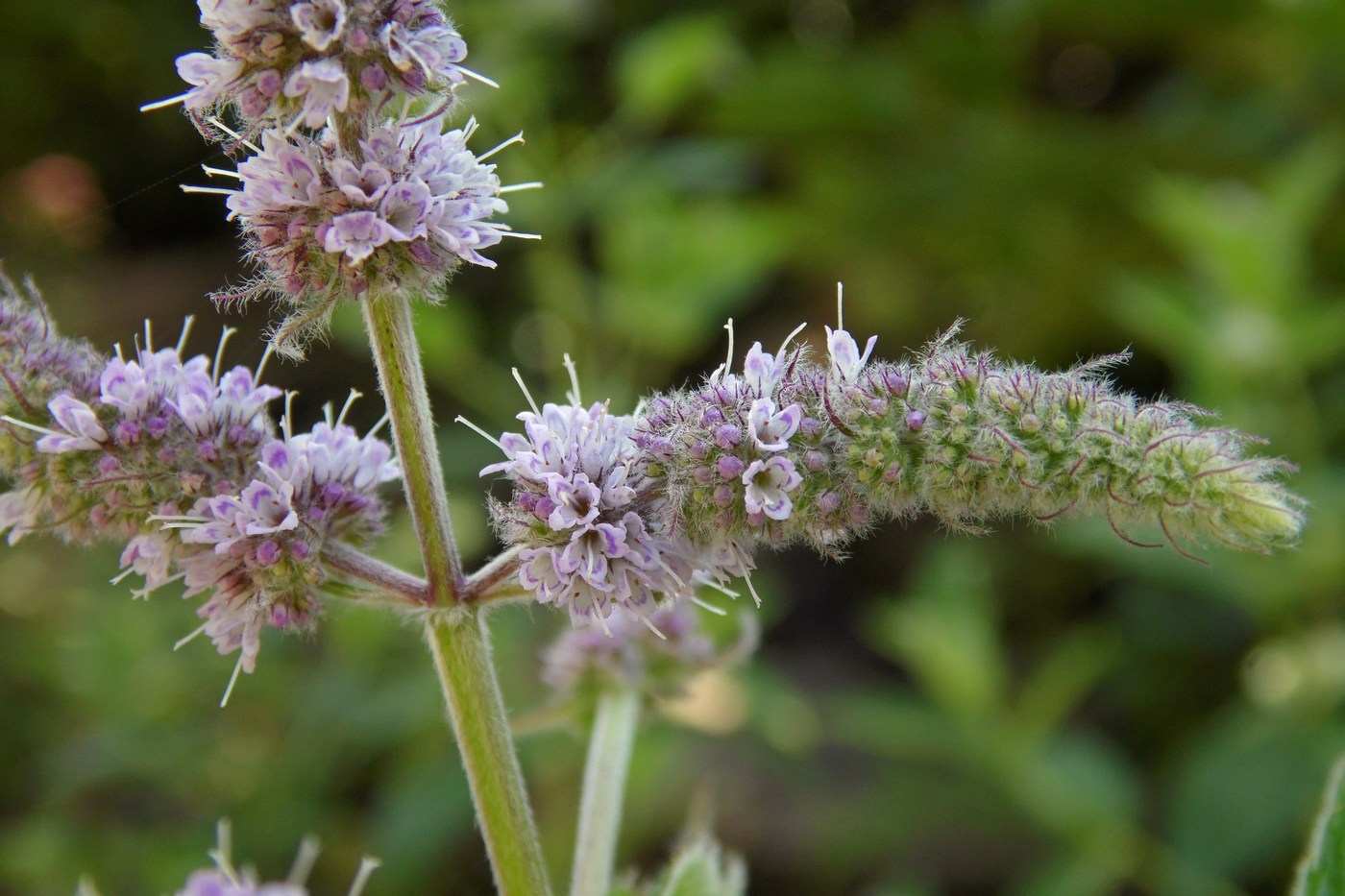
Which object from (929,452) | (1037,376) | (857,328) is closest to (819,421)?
(929,452)

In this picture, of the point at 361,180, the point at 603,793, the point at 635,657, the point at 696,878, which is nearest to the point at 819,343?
the point at 635,657

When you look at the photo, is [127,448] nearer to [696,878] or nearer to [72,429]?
[72,429]

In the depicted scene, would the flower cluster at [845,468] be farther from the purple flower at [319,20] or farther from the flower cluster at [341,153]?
the purple flower at [319,20]

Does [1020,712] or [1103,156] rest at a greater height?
[1103,156]

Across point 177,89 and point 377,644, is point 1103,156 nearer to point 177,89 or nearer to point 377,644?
point 377,644

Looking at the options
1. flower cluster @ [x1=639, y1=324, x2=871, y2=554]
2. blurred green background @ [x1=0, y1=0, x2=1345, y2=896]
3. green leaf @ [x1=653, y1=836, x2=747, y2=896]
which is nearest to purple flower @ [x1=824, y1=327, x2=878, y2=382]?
flower cluster @ [x1=639, y1=324, x2=871, y2=554]

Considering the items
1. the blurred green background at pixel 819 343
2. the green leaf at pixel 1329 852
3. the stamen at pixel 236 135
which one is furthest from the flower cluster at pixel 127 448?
the blurred green background at pixel 819 343

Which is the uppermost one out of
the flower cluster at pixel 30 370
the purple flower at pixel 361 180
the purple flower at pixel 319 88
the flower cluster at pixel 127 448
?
the purple flower at pixel 319 88

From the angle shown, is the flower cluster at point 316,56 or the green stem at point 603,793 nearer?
the flower cluster at point 316,56

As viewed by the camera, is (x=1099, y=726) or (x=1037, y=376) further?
(x=1099, y=726)
